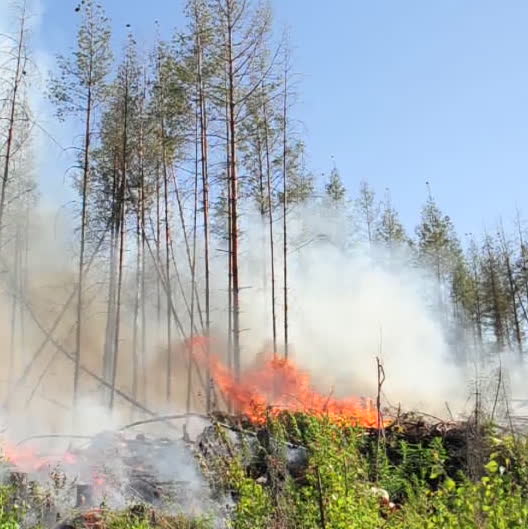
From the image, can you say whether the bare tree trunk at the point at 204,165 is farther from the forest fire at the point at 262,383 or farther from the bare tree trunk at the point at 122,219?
the bare tree trunk at the point at 122,219

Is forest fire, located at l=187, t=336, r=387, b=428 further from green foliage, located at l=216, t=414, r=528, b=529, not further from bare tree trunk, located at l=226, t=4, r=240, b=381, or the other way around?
green foliage, located at l=216, t=414, r=528, b=529

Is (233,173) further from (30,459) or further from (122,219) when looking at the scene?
(30,459)

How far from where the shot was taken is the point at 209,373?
17.9m

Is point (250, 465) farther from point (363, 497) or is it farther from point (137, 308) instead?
point (137, 308)

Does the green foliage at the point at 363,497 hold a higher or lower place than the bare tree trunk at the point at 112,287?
lower

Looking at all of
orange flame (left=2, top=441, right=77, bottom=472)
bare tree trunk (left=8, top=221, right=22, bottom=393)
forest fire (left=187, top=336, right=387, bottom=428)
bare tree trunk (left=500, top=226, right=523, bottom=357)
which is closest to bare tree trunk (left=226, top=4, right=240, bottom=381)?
forest fire (left=187, top=336, right=387, bottom=428)

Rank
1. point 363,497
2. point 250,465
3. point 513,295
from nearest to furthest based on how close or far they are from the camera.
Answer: point 363,497 → point 250,465 → point 513,295

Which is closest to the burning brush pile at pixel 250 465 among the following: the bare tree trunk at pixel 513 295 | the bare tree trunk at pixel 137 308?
the bare tree trunk at pixel 137 308

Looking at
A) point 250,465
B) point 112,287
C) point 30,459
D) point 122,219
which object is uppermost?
point 122,219

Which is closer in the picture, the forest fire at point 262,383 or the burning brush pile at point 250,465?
the burning brush pile at point 250,465

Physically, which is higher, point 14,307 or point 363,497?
point 14,307

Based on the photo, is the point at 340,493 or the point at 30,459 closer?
the point at 340,493

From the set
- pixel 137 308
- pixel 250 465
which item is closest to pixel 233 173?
pixel 137 308

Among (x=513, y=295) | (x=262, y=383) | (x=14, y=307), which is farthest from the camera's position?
(x=513, y=295)
